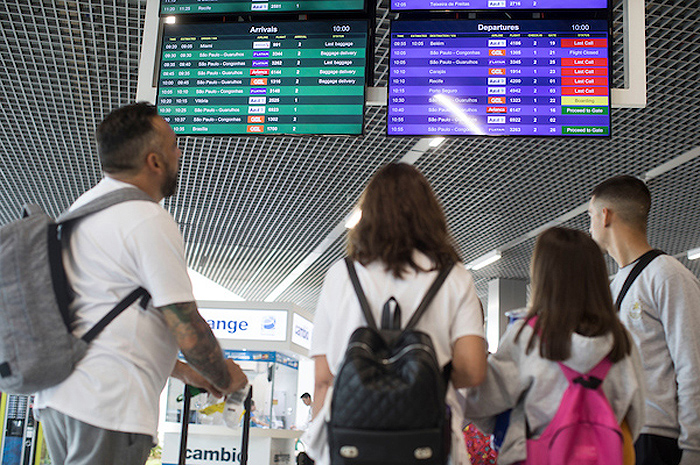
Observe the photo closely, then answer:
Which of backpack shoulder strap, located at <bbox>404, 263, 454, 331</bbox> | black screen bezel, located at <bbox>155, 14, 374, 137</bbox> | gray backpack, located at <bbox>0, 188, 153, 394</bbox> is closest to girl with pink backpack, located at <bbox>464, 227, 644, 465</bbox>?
backpack shoulder strap, located at <bbox>404, 263, 454, 331</bbox>

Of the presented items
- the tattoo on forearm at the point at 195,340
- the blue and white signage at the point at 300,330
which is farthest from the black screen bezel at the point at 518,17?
the blue and white signage at the point at 300,330

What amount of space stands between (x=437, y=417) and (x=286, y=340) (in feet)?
21.1

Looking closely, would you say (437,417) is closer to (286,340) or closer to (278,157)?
(278,157)

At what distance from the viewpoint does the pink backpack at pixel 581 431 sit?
2014mm

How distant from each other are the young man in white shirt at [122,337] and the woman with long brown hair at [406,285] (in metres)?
0.39

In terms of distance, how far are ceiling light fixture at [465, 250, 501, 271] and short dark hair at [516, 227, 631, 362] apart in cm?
874

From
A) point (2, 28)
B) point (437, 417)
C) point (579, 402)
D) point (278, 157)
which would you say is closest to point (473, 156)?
point (278, 157)

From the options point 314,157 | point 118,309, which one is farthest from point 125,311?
point 314,157

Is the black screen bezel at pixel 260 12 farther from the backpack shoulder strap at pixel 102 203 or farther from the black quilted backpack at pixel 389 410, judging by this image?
the black quilted backpack at pixel 389 410

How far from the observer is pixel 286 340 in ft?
26.1

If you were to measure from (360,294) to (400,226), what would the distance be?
227 mm

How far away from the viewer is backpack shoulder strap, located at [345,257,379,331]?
1831 mm

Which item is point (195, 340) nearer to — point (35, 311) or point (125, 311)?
point (125, 311)

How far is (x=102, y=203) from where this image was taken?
2045 mm
